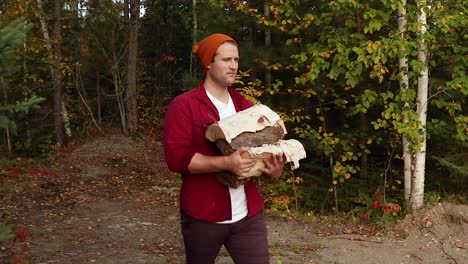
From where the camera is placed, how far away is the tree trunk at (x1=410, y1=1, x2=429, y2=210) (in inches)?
258

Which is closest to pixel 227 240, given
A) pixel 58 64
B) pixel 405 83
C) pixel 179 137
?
pixel 179 137

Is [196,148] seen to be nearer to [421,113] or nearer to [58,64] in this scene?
[421,113]

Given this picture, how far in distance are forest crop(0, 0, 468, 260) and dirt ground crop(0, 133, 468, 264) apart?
Answer: 586mm

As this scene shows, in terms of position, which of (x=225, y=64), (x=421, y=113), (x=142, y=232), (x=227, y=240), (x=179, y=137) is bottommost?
(x=142, y=232)

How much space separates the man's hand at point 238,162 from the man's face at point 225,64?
1.55ft

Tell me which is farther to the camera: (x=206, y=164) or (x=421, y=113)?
(x=421, y=113)

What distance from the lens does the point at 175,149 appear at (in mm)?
2484

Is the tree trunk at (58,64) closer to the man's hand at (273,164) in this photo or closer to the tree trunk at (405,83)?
the tree trunk at (405,83)

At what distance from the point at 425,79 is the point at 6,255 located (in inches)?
237

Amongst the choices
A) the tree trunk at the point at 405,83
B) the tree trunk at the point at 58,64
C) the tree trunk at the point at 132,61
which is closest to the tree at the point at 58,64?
the tree trunk at the point at 58,64

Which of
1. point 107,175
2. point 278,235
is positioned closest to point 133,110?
point 107,175

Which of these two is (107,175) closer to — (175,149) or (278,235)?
(278,235)

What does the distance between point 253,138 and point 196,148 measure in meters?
0.33

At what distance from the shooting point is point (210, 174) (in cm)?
258
